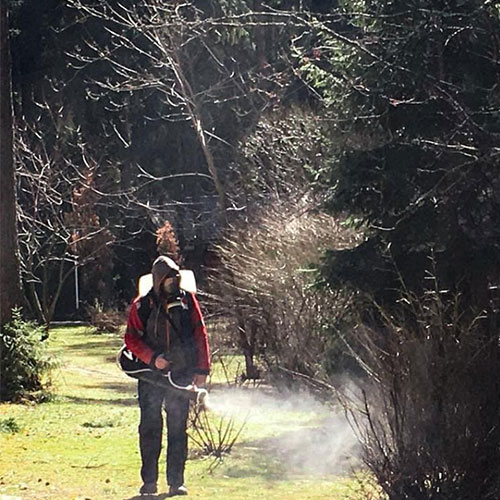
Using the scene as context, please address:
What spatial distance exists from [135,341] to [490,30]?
3.74 metres

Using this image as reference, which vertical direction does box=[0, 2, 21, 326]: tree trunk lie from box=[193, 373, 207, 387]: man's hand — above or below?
above

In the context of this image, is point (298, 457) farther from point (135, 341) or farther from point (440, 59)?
point (440, 59)

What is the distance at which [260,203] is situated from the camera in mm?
20797

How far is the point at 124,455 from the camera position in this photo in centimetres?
1070

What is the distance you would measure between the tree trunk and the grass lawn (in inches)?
71.8

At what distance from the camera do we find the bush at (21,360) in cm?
1553

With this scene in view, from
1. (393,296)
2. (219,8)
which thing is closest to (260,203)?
(219,8)

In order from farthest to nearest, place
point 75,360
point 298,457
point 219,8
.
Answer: point 219,8, point 75,360, point 298,457

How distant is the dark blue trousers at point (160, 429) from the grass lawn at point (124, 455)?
297 mm

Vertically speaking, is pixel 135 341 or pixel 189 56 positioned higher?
pixel 189 56

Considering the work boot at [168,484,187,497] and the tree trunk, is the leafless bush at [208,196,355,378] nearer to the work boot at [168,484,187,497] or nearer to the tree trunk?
the tree trunk

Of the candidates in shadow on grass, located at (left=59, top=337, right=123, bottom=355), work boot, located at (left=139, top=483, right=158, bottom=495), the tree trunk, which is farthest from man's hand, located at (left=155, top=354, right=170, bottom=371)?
shadow on grass, located at (left=59, top=337, right=123, bottom=355)

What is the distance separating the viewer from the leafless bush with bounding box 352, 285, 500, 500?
6566 mm

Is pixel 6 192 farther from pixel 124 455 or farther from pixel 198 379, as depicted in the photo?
pixel 198 379
